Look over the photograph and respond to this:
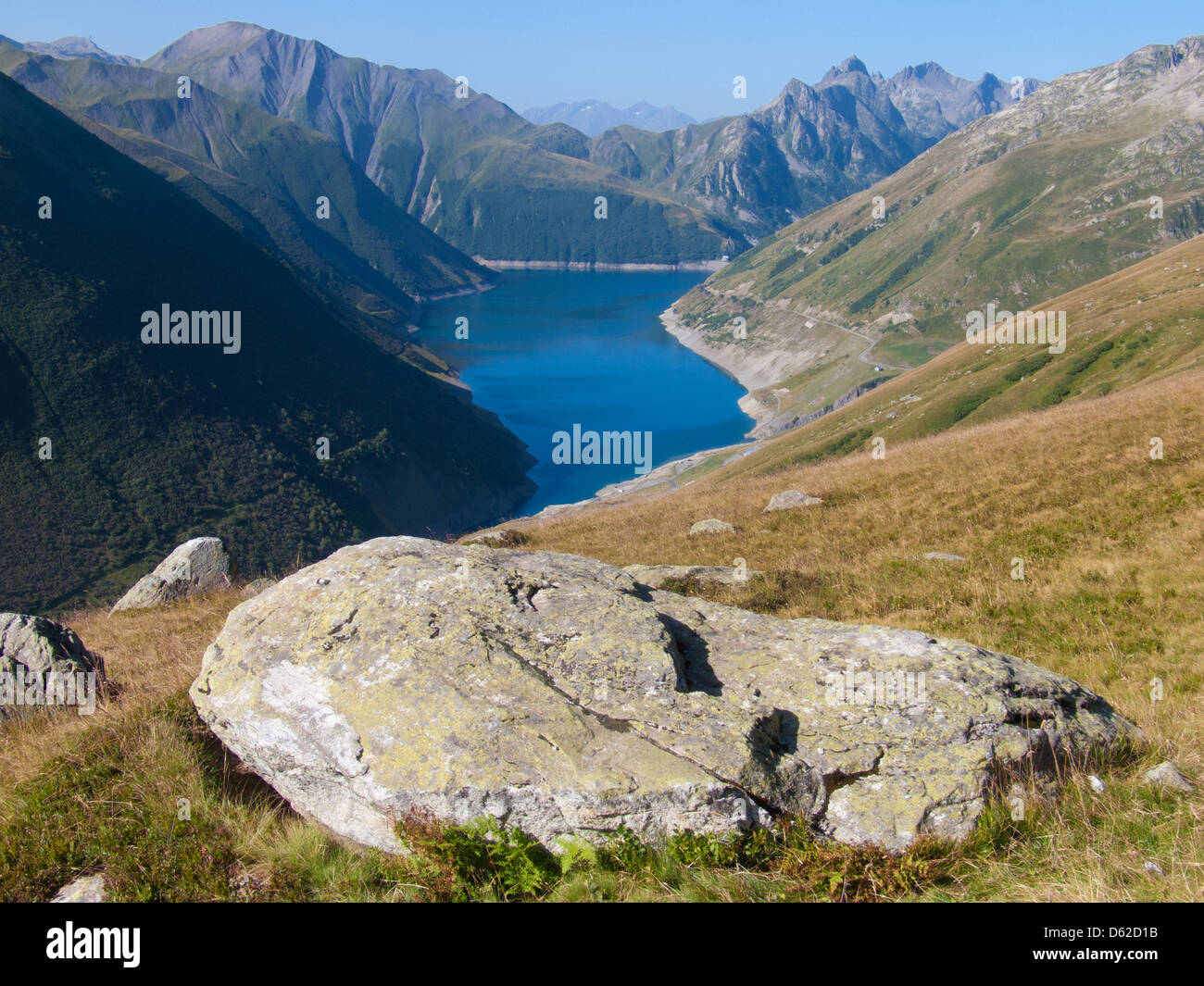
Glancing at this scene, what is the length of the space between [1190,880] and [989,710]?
7.62 feet

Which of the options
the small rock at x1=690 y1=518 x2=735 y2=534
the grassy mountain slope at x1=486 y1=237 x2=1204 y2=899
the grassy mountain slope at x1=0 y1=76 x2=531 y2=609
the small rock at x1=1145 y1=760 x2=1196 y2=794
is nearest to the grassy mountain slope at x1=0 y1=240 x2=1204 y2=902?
the grassy mountain slope at x1=486 y1=237 x2=1204 y2=899

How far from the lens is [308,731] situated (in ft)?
24.6

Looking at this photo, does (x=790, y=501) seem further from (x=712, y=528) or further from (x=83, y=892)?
(x=83, y=892)

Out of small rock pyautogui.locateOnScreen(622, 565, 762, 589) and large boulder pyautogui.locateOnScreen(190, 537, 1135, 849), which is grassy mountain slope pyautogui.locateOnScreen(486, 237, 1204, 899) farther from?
large boulder pyautogui.locateOnScreen(190, 537, 1135, 849)

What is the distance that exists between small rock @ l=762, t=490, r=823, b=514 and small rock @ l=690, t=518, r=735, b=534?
221 centimetres

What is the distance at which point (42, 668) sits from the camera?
1099 cm

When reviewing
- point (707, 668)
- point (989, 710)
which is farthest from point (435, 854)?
point (989, 710)

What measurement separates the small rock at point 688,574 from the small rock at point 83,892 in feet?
39.8

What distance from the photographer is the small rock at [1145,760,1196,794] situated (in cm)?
728

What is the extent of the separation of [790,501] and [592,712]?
71.2 feet

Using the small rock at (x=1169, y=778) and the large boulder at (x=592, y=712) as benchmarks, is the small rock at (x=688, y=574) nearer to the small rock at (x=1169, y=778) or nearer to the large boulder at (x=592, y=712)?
the large boulder at (x=592, y=712)

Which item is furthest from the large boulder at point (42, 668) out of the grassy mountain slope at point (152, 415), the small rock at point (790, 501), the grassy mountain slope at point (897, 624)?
the grassy mountain slope at point (152, 415)

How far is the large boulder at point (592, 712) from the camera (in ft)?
22.1
